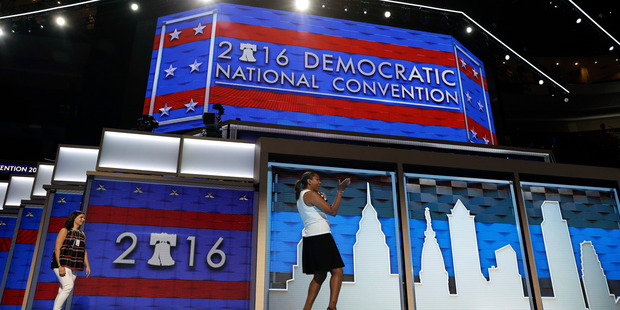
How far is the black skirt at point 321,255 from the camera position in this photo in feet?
13.0

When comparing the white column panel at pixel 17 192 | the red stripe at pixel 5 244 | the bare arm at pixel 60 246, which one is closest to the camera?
the bare arm at pixel 60 246

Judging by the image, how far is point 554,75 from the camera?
12.2m

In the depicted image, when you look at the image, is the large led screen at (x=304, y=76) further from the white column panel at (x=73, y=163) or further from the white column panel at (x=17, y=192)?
the white column panel at (x=73, y=163)

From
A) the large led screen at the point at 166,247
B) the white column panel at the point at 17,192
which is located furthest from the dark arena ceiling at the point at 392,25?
the large led screen at the point at 166,247

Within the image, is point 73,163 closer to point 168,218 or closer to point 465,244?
point 168,218

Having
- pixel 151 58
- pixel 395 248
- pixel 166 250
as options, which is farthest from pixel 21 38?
pixel 395 248

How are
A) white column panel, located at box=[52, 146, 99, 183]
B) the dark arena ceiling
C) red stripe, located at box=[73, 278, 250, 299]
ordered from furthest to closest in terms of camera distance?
the dark arena ceiling, white column panel, located at box=[52, 146, 99, 183], red stripe, located at box=[73, 278, 250, 299]

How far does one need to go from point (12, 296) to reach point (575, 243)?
7545mm

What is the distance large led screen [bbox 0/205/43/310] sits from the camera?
668 centimetres

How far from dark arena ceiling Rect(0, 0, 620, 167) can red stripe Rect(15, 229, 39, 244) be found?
2.82m

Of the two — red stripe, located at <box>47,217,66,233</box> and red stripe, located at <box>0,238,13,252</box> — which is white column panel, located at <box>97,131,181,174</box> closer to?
red stripe, located at <box>47,217,66,233</box>

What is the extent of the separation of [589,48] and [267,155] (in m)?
16.4

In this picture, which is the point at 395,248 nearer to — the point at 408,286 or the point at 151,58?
the point at 408,286

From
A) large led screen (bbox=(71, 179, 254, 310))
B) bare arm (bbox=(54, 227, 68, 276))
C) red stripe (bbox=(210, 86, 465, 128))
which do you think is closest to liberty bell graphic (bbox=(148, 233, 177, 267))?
large led screen (bbox=(71, 179, 254, 310))
